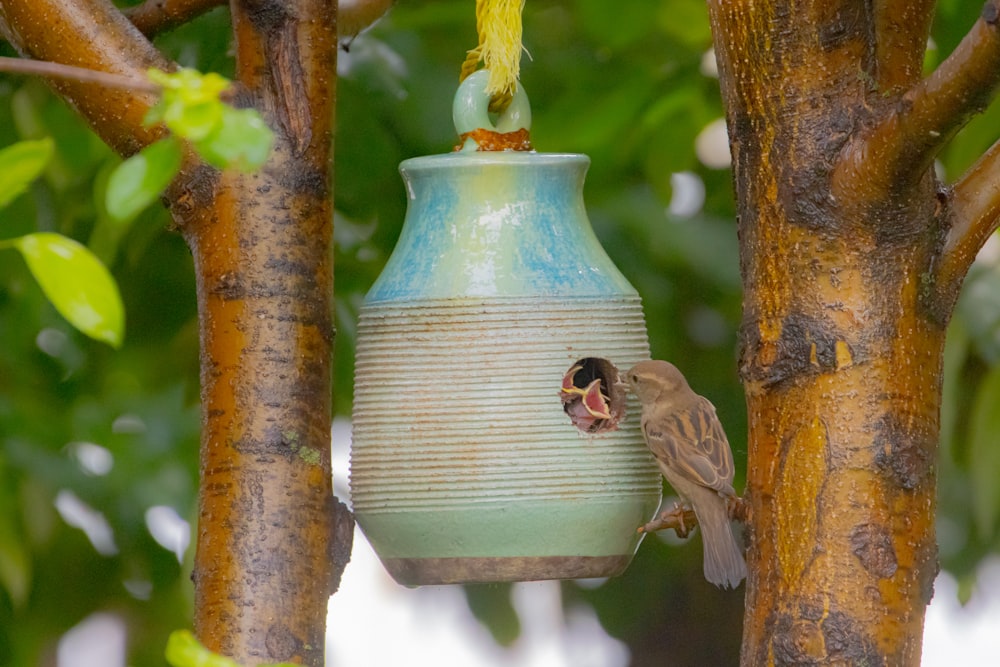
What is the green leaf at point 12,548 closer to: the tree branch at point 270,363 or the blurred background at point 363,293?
the blurred background at point 363,293

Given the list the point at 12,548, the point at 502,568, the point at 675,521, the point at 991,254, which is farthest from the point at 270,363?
the point at 991,254

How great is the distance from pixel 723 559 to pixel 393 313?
32.6 inches

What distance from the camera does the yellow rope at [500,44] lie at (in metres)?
2.84

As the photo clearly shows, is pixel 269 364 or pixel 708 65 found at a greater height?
pixel 708 65

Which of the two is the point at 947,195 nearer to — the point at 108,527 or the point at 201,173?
the point at 201,173

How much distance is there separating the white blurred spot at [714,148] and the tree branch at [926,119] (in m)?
2.00

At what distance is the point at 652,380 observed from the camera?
2.94 meters

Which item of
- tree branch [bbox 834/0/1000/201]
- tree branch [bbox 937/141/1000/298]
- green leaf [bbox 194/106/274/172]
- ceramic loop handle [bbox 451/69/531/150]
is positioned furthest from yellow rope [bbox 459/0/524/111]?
green leaf [bbox 194/106/274/172]

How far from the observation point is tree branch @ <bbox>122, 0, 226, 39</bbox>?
3.18 meters

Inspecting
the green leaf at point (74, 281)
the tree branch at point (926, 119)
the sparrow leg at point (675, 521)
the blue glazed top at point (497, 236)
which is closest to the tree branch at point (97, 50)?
the blue glazed top at point (497, 236)

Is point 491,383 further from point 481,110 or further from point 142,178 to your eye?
point 142,178

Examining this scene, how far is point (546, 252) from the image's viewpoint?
2809mm

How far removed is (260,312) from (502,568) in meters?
0.66

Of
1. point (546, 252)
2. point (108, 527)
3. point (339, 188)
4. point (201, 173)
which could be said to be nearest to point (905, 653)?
point (546, 252)
